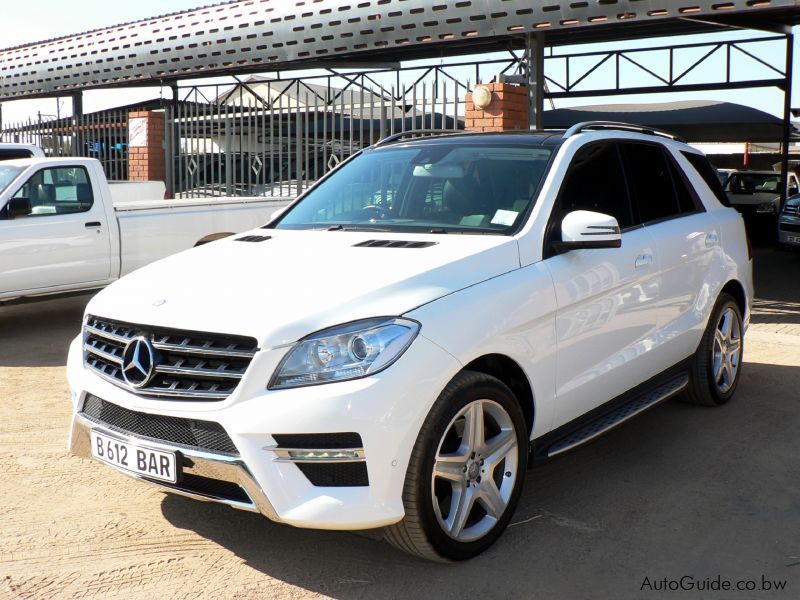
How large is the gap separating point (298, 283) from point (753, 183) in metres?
19.2

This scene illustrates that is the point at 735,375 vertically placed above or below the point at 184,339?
below

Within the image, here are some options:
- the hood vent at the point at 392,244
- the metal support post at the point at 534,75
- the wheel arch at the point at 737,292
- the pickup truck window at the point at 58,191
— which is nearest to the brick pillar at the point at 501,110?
the metal support post at the point at 534,75

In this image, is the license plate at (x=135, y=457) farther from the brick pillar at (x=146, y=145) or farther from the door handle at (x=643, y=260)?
the brick pillar at (x=146, y=145)

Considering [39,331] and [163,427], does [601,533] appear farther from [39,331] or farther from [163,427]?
[39,331]

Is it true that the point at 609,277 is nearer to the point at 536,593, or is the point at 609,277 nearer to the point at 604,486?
the point at 604,486

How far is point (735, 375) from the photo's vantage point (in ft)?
20.4

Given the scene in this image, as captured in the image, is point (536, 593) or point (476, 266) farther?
point (476, 266)

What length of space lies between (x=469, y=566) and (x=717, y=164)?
26932 millimetres

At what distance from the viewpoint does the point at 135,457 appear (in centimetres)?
349

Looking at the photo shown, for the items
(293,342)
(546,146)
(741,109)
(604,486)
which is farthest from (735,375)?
(741,109)

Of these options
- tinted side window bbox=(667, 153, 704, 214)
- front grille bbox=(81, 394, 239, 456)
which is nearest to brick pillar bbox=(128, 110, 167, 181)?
tinted side window bbox=(667, 153, 704, 214)

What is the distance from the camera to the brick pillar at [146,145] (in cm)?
1531

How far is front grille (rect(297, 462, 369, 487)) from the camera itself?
3.23m

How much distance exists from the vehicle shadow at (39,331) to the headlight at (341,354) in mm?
4827
